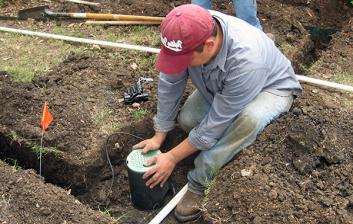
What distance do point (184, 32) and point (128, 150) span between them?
1.58 m

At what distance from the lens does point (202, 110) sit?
3609 mm

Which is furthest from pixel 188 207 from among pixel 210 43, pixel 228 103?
pixel 210 43

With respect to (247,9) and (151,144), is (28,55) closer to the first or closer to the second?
(151,144)

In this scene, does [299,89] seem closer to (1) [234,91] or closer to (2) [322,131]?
(2) [322,131]

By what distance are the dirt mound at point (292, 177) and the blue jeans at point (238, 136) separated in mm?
80

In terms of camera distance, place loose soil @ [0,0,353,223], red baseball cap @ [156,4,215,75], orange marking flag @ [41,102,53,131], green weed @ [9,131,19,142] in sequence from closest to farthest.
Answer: red baseball cap @ [156,4,215,75] < loose soil @ [0,0,353,223] < orange marking flag @ [41,102,53,131] < green weed @ [9,131,19,142]

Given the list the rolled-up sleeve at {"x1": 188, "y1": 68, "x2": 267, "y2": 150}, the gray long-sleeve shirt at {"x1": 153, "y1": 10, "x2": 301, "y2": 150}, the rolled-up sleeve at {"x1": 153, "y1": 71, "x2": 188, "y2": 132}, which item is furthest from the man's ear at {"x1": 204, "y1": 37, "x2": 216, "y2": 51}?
the rolled-up sleeve at {"x1": 153, "y1": 71, "x2": 188, "y2": 132}

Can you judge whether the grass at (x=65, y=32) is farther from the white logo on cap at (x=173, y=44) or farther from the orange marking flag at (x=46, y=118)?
the white logo on cap at (x=173, y=44)

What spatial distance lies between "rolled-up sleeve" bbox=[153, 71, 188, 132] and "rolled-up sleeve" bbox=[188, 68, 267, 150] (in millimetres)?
325

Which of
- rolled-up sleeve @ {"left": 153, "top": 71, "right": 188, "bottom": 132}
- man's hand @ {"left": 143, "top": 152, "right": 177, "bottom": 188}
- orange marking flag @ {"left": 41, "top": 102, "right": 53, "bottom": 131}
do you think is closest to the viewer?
man's hand @ {"left": 143, "top": 152, "right": 177, "bottom": 188}

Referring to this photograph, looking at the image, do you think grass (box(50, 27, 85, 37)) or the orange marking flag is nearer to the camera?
the orange marking flag

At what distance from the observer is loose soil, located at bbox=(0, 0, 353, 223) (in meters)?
3.04

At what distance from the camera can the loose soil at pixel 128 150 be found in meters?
3.04

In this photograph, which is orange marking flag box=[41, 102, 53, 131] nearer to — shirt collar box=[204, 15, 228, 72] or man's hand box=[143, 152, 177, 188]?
man's hand box=[143, 152, 177, 188]
